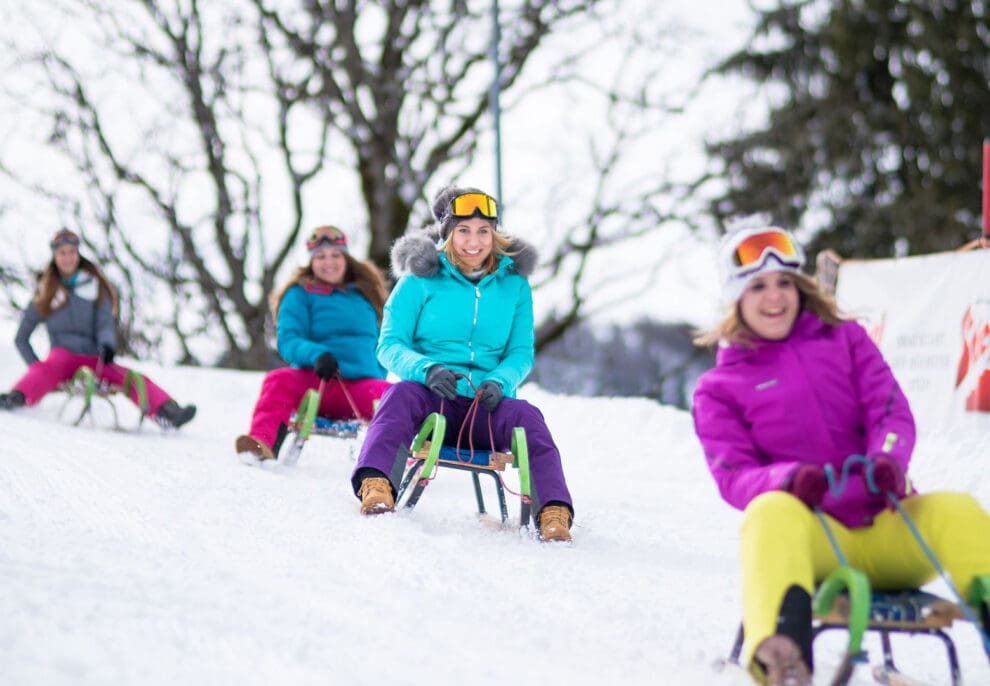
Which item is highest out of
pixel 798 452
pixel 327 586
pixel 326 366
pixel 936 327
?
pixel 936 327

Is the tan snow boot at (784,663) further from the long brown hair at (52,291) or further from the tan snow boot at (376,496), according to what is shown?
the long brown hair at (52,291)

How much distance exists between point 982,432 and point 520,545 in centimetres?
383

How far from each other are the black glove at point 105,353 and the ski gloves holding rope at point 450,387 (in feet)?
12.8

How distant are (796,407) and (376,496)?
1.83 metres

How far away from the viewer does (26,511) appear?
3.58 m

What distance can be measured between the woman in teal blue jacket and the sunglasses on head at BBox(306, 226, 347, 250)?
1.85 metres

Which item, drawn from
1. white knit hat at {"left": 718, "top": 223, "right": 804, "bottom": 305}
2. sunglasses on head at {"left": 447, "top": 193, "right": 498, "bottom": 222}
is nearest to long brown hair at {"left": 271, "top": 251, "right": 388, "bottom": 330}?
sunglasses on head at {"left": 447, "top": 193, "right": 498, "bottom": 222}

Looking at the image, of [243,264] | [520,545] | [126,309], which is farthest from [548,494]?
[126,309]

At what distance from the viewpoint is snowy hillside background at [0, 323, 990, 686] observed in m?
2.19

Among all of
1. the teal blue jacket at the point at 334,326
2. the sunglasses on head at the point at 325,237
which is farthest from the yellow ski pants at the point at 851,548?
the sunglasses on head at the point at 325,237

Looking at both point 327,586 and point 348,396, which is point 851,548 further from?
point 348,396

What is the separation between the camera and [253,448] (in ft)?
18.2

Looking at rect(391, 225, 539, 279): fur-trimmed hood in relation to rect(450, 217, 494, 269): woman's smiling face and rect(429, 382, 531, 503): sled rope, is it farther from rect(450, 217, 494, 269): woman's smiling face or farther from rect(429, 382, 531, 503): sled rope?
rect(429, 382, 531, 503): sled rope

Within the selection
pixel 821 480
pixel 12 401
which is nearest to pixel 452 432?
pixel 821 480
